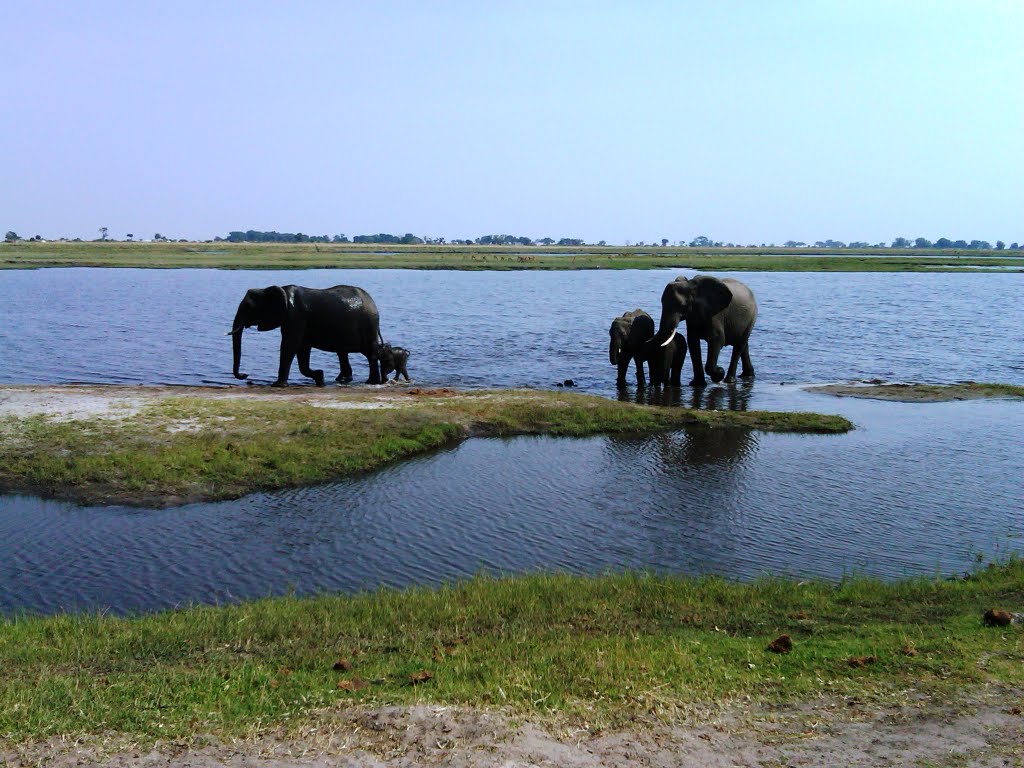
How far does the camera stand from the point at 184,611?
36.7 feet

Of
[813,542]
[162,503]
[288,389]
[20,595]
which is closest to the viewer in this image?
[20,595]

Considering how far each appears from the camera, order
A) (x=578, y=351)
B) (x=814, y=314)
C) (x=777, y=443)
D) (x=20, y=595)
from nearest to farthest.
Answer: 1. (x=20, y=595)
2. (x=777, y=443)
3. (x=578, y=351)
4. (x=814, y=314)

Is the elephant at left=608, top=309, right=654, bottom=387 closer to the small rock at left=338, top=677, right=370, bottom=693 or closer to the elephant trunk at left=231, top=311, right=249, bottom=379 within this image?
the elephant trunk at left=231, top=311, right=249, bottom=379

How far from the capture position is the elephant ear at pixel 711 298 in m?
29.8

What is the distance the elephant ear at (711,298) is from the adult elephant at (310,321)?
9069mm

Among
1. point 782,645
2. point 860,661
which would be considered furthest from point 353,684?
point 860,661

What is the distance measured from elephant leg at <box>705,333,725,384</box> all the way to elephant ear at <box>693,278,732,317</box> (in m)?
0.69

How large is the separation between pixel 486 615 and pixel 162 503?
290 inches

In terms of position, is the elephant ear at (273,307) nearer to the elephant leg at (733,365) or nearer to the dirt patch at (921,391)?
the elephant leg at (733,365)

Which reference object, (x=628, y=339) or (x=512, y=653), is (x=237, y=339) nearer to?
(x=628, y=339)

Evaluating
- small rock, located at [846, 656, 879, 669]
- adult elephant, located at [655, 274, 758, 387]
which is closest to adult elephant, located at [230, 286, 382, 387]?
adult elephant, located at [655, 274, 758, 387]

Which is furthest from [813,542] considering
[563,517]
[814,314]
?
[814,314]

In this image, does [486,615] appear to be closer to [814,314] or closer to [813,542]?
[813,542]

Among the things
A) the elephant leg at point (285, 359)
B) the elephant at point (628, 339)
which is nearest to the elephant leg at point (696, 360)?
the elephant at point (628, 339)
